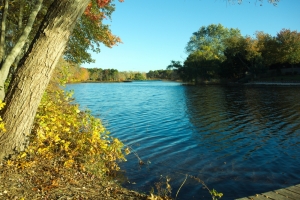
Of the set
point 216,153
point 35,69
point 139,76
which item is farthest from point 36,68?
point 139,76

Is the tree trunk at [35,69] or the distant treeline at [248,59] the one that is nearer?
the tree trunk at [35,69]

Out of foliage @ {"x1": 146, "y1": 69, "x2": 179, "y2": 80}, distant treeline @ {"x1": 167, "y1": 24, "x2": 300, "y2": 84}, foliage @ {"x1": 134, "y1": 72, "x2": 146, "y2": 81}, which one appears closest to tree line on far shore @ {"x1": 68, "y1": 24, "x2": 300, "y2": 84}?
distant treeline @ {"x1": 167, "y1": 24, "x2": 300, "y2": 84}

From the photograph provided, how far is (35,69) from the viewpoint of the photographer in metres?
3.91

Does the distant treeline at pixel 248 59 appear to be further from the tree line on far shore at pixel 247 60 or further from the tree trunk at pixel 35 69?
the tree trunk at pixel 35 69

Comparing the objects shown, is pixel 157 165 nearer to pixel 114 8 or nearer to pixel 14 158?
pixel 14 158

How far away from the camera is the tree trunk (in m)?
3.82

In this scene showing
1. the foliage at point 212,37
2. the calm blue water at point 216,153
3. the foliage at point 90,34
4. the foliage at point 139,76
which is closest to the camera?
the calm blue water at point 216,153

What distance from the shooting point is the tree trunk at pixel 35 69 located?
382 centimetres

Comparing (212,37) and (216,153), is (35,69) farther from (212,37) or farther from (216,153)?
(212,37)

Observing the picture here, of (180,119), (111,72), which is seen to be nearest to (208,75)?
(180,119)

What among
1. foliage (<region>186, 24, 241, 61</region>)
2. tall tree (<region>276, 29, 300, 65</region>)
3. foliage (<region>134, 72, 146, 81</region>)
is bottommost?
foliage (<region>134, 72, 146, 81</region>)

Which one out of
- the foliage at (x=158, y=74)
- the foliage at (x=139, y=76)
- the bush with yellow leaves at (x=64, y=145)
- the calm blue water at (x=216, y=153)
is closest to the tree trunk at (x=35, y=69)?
the bush with yellow leaves at (x=64, y=145)

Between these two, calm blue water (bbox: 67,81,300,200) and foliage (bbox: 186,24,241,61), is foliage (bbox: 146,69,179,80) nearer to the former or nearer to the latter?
foliage (bbox: 186,24,241,61)

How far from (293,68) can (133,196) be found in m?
55.2
